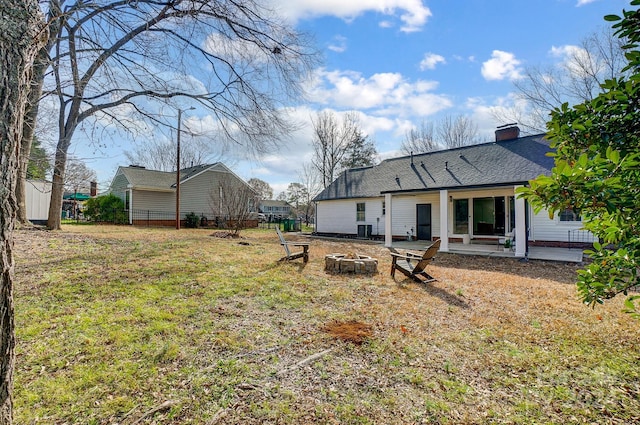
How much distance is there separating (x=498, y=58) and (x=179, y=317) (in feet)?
54.6

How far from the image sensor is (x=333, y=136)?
32.0 metres

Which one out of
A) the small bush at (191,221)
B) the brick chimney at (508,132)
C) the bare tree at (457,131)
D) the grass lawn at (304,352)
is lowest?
the grass lawn at (304,352)

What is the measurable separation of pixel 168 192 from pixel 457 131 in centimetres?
2749

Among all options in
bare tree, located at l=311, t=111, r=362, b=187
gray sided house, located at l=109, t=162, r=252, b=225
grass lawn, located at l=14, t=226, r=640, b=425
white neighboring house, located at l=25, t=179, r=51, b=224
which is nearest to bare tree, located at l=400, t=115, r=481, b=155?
bare tree, located at l=311, t=111, r=362, b=187

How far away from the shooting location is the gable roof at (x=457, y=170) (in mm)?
12109

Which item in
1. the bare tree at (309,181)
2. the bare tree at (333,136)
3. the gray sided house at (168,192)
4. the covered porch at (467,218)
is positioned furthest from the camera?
the bare tree at (309,181)

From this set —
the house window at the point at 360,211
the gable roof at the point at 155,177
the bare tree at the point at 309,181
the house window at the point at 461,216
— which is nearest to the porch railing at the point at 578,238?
the house window at the point at 461,216

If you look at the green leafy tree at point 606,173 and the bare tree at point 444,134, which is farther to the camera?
the bare tree at point 444,134

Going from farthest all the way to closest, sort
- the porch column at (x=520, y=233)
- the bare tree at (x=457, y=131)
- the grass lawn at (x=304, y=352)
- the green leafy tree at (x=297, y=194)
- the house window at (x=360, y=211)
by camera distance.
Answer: the green leafy tree at (x=297, y=194) < the bare tree at (x=457, y=131) < the house window at (x=360, y=211) < the porch column at (x=520, y=233) < the grass lawn at (x=304, y=352)

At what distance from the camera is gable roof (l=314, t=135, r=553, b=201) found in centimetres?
1211

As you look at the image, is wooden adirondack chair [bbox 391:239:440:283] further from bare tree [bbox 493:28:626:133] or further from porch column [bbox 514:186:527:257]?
bare tree [bbox 493:28:626:133]

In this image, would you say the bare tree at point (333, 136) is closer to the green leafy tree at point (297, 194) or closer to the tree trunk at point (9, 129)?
the green leafy tree at point (297, 194)

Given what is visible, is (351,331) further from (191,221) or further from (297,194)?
(297,194)

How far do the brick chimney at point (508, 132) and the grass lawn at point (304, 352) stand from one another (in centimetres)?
1151
